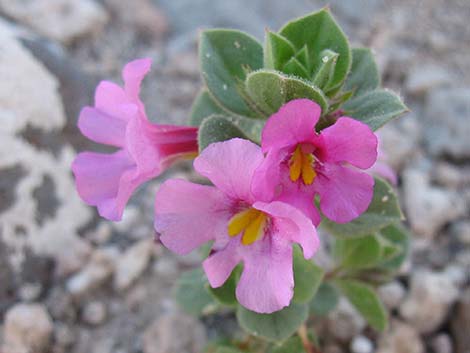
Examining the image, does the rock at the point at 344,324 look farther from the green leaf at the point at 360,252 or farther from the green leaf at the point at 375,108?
the green leaf at the point at 375,108

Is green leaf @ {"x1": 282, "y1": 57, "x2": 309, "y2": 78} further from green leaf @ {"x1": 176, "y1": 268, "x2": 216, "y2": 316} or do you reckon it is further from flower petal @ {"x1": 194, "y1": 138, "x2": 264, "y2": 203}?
green leaf @ {"x1": 176, "y1": 268, "x2": 216, "y2": 316}

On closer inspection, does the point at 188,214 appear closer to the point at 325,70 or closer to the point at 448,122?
the point at 325,70

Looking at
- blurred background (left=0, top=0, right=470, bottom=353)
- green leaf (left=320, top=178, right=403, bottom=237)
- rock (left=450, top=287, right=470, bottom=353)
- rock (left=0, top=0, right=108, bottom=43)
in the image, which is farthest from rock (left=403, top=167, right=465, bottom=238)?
rock (left=0, top=0, right=108, bottom=43)

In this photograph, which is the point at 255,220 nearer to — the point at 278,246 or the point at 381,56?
the point at 278,246

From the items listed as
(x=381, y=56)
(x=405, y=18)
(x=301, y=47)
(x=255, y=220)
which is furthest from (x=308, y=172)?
(x=405, y=18)

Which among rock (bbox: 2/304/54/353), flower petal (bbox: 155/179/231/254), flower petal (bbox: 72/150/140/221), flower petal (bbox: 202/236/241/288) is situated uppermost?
flower petal (bbox: 155/179/231/254)

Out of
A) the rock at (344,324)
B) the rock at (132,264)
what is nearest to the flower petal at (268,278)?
the rock at (344,324)
